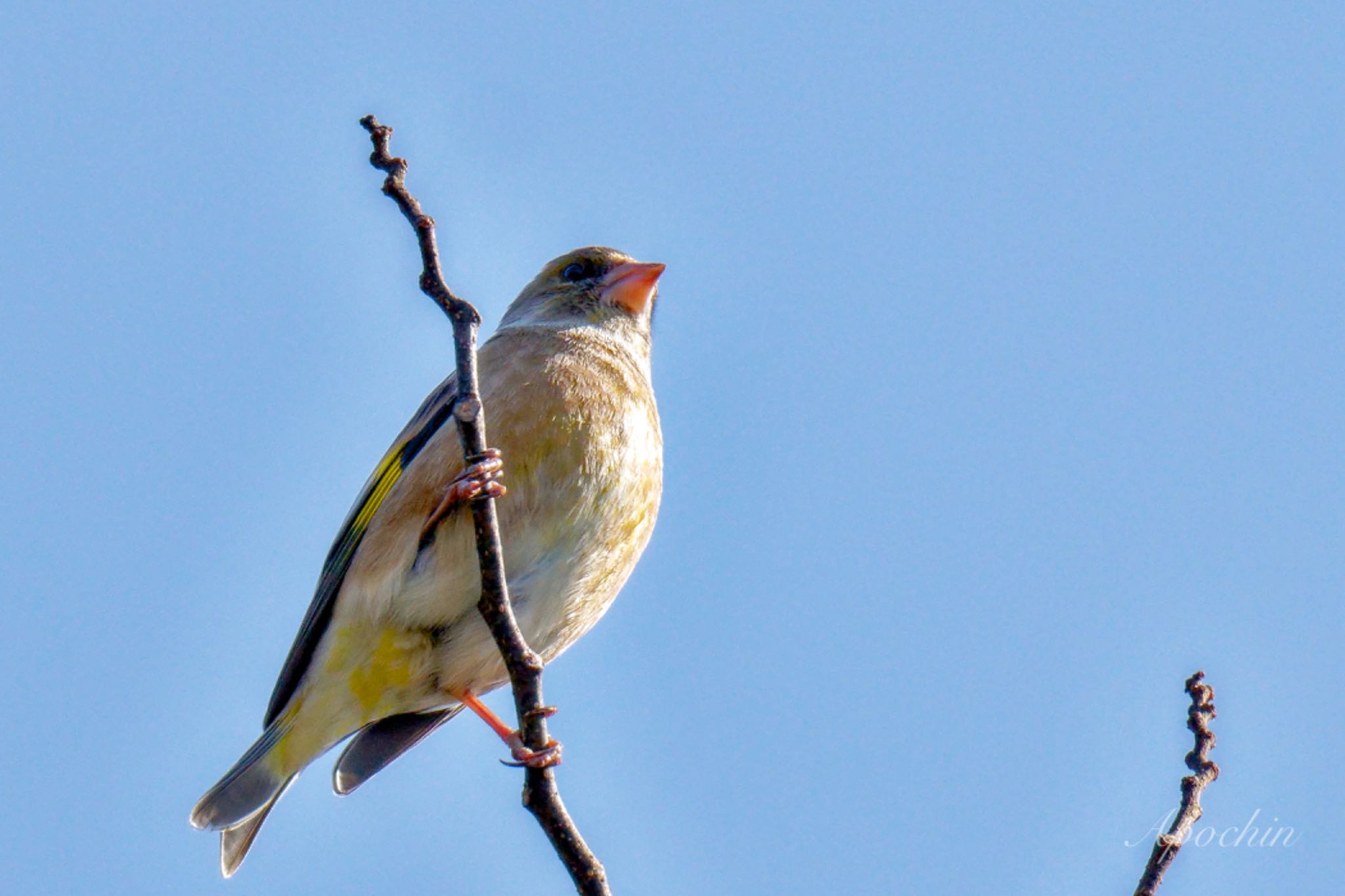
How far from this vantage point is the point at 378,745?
5711mm

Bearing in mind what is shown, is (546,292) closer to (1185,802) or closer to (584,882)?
(584,882)

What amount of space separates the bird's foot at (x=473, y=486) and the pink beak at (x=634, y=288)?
1.86 m

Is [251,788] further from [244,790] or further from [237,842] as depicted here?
[237,842]

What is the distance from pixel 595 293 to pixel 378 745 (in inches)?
91.1

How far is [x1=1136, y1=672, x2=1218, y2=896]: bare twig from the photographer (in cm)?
316

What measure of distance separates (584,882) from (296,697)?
73.1 inches

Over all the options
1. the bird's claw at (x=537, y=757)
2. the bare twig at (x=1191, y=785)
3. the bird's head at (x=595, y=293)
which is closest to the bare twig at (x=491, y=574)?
the bird's claw at (x=537, y=757)

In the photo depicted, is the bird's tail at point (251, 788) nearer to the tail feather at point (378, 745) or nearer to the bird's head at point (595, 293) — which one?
the tail feather at point (378, 745)

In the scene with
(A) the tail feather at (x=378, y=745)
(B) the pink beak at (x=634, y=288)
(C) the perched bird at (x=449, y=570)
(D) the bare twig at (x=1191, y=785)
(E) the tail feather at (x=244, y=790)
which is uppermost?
(B) the pink beak at (x=634, y=288)

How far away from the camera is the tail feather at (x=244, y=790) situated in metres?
5.32

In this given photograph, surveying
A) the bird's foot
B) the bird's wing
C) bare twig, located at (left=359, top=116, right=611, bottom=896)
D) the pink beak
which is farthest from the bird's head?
bare twig, located at (left=359, top=116, right=611, bottom=896)

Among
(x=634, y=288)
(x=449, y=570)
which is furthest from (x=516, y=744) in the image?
(x=634, y=288)

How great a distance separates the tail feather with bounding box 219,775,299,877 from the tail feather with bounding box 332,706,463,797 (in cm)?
25

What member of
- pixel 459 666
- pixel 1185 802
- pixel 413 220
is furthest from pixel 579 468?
pixel 1185 802
